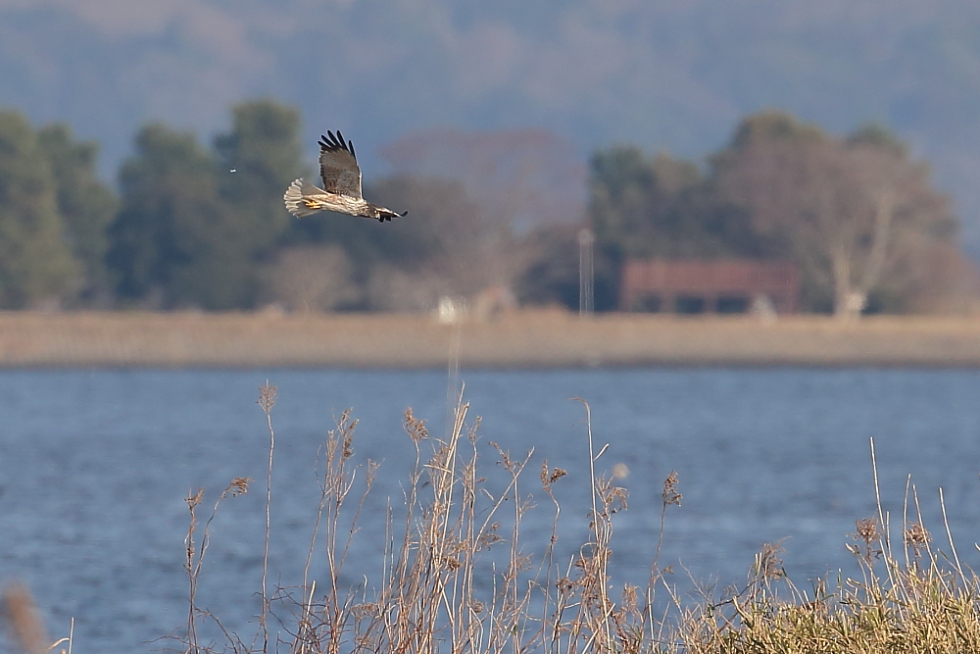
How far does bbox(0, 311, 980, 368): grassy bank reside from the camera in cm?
5669

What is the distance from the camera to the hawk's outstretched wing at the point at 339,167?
4.30 m

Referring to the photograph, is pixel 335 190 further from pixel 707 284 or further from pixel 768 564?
pixel 707 284

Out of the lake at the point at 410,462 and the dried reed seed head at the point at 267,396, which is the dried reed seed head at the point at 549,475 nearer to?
the lake at the point at 410,462

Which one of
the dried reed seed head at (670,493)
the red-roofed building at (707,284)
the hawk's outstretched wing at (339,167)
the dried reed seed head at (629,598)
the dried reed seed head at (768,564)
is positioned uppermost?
the red-roofed building at (707,284)

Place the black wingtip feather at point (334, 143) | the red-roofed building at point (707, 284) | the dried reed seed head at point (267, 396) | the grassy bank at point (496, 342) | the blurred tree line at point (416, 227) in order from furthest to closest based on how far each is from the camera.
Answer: the red-roofed building at point (707, 284)
the blurred tree line at point (416, 227)
the grassy bank at point (496, 342)
the dried reed seed head at point (267, 396)
the black wingtip feather at point (334, 143)

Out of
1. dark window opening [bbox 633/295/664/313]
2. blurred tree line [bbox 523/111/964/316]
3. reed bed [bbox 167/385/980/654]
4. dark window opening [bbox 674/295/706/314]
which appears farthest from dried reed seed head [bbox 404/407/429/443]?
dark window opening [bbox 633/295/664/313]

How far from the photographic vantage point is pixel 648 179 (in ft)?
221

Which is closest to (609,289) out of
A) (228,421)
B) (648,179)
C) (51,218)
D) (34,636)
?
(648,179)

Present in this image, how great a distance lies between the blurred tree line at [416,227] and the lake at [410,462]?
11.4 ft

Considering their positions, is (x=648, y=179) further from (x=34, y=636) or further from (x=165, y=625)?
(x=34, y=636)

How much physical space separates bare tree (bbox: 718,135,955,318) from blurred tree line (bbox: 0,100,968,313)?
3.2 inches

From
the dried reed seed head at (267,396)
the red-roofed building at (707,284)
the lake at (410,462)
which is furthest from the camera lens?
the red-roofed building at (707,284)

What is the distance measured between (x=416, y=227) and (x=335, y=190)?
197ft

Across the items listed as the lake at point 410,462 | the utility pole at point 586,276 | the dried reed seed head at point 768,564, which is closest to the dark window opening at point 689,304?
the lake at point 410,462
